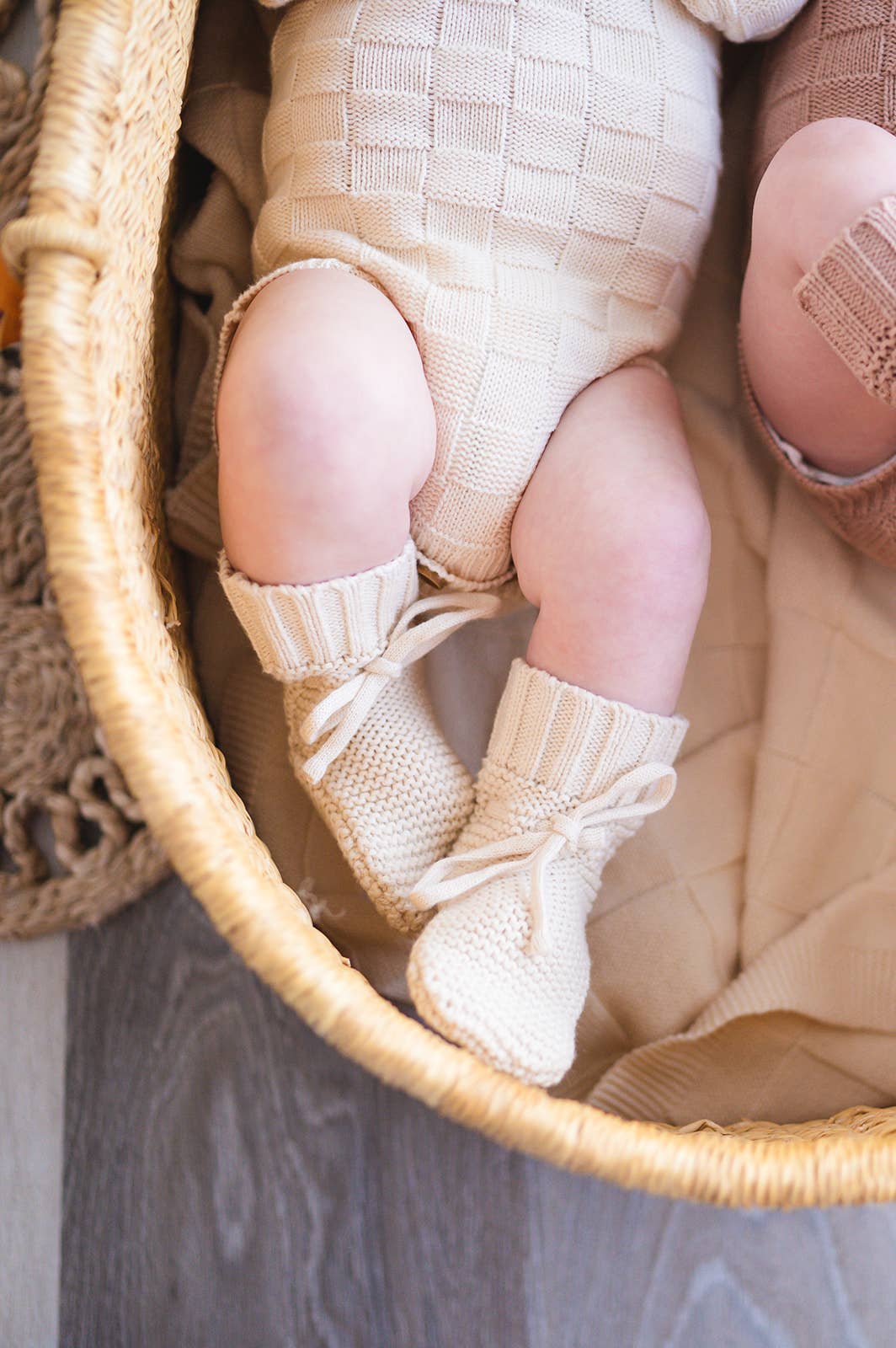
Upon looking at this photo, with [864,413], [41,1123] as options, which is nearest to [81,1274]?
[41,1123]

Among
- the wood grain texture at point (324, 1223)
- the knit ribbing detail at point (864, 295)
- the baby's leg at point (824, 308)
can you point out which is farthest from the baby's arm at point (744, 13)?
the wood grain texture at point (324, 1223)

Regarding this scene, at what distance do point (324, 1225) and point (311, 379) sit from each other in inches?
26.4

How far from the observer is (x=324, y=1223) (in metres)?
0.87

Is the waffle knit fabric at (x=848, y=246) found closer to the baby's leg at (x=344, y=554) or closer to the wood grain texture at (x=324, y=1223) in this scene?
the baby's leg at (x=344, y=554)

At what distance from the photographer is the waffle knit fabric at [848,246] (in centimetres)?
63

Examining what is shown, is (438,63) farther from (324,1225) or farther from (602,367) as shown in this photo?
(324,1225)

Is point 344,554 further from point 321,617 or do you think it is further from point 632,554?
point 632,554

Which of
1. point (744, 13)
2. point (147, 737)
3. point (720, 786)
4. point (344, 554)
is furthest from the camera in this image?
point (720, 786)

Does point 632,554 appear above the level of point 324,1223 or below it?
above

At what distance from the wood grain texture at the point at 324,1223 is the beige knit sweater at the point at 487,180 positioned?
45cm

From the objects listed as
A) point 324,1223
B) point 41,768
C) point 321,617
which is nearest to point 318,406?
point 321,617

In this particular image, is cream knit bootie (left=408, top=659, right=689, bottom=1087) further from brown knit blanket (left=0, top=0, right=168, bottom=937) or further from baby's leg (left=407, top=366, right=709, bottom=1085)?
brown knit blanket (left=0, top=0, right=168, bottom=937)

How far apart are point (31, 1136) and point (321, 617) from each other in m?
0.55

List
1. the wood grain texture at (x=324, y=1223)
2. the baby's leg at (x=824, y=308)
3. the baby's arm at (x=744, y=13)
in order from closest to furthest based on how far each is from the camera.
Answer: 1. the baby's leg at (x=824, y=308)
2. the baby's arm at (x=744, y=13)
3. the wood grain texture at (x=324, y=1223)
